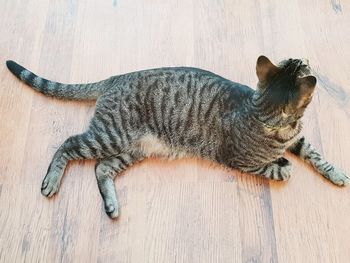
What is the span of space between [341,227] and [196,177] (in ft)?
2.10

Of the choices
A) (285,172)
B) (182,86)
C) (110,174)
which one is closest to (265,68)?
(182,86)

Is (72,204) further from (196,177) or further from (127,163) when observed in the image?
(196,177)

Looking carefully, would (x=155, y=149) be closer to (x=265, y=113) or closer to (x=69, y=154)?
(x=69, y=154)

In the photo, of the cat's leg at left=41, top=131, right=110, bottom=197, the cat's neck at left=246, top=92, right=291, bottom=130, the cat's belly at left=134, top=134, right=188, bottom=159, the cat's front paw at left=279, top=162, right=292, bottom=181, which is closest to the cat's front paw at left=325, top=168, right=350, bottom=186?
the cat's front paw at left=279, top=162, right=292, bottom=181

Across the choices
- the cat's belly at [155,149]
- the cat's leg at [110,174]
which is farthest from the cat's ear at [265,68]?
the cat's leg at [110,174]

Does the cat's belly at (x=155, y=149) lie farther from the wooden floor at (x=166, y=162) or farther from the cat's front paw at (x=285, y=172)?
the cat's front paw at (x=285, y=172)

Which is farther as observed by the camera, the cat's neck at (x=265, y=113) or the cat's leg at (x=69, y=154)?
the cat's leg at (x=69, y=154)

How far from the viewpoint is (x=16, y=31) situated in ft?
7.57

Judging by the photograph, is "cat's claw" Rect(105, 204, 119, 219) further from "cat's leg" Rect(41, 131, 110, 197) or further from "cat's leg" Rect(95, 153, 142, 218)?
"cat's leg" Rect(41, 131, 110, 197)

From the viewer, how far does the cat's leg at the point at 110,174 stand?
1.87 m

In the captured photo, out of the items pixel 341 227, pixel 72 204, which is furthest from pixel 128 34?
pixel 341 227

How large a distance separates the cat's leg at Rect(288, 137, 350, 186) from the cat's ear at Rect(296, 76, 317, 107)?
463 mm

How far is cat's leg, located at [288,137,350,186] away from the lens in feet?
6.33

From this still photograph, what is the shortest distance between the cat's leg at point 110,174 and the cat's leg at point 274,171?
52 cm
